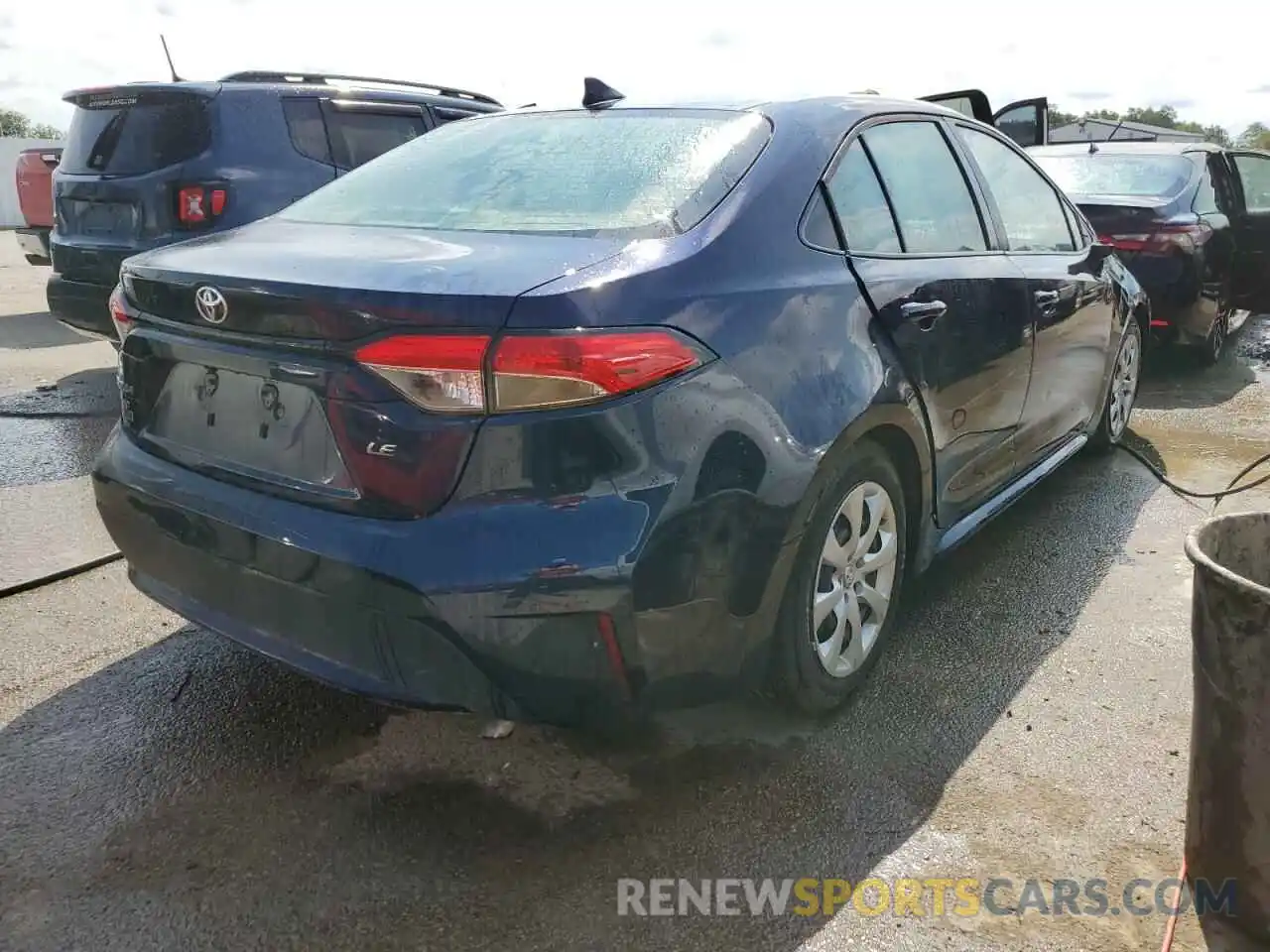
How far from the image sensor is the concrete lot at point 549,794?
204cm

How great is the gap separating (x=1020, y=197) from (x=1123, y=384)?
1763 millimetres

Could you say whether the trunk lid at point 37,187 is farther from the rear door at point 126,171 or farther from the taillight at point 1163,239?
the taillight at point 1163,239

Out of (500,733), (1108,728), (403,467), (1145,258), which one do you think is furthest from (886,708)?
(1145,258)

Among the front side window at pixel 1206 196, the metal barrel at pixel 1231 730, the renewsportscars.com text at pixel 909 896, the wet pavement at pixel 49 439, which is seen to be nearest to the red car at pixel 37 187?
the wet pavement at pixel 49 439

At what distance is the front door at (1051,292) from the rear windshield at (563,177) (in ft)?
4.24

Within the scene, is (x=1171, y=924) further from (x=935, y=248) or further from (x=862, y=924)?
(x=935, y=248)

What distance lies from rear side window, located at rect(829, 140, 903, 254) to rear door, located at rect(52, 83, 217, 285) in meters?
4.01

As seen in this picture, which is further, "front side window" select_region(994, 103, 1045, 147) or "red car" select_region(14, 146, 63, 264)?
"red car" select_region(14, 146, 63, 264)

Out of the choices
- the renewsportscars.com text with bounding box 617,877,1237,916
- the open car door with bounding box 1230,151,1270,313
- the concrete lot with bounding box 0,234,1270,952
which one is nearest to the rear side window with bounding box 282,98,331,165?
the concrete lot with bounding box 0,234,1270,952

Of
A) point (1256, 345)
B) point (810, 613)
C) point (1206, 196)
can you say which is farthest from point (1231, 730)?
point (1256, 345)

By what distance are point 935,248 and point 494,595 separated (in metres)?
1.84

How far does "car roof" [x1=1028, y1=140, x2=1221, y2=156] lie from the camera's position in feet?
24.0

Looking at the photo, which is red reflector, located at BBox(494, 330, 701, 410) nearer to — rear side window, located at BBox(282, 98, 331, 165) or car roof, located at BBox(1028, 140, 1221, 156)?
rear side window, located at BBox(282, 98, 331, 165)

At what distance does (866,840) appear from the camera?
229cm
